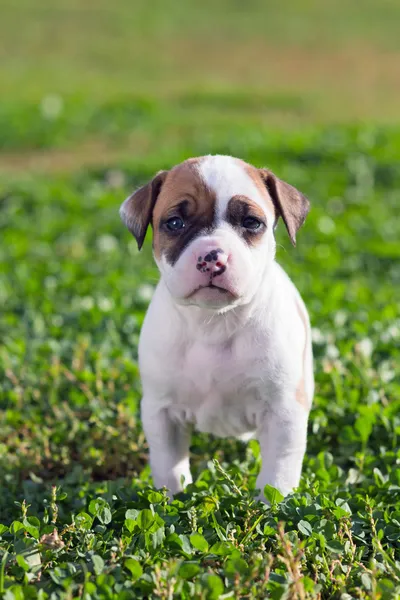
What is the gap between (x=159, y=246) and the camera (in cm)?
371

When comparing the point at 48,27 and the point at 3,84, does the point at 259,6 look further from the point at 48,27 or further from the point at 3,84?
the point at 3,84

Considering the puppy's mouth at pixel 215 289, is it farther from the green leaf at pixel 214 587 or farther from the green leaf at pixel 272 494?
the green leaf at pixel 214 587

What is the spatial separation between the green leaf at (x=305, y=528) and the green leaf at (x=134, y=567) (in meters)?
0.65

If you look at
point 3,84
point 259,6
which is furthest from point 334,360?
point 259,6

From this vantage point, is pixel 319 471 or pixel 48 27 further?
pixel 48 27

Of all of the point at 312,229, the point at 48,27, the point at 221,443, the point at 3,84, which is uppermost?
the point at 48,27

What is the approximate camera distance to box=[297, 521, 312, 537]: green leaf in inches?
136

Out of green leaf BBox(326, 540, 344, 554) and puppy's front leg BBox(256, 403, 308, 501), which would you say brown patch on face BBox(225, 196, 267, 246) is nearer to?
puppy's front leg BBox(256, 403, 308, 501)

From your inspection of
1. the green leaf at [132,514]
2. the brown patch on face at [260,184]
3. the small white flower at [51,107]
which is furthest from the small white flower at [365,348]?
the small white flower at [51,107]

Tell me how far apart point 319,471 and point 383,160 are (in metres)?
7.30

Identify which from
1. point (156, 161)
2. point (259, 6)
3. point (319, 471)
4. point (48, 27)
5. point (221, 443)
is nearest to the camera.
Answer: point (319, 471)

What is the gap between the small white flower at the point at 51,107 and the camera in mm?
14438

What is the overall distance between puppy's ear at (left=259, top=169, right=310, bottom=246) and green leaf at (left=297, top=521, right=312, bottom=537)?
46.3 inches

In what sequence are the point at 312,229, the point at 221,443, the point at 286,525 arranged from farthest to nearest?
1. the point at 312,229
2. the point at 221,443
3. the point at 286,525
